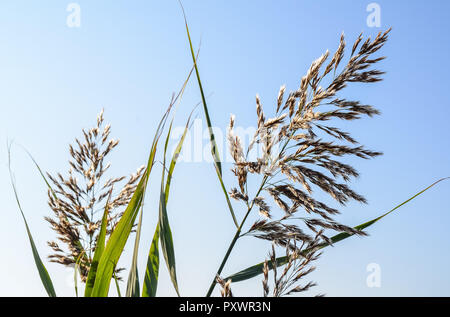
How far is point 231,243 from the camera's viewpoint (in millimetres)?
1316

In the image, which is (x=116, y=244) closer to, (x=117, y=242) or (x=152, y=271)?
(x=117, y=242)

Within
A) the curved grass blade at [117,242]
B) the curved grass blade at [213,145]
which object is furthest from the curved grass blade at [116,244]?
the curved grass blade at [213,145]

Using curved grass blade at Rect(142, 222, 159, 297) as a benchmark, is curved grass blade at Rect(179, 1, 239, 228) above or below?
above

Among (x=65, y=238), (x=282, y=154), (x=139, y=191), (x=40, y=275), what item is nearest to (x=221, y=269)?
(x=139, y=191)

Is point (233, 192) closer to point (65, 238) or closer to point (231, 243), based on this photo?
point (231, 243)

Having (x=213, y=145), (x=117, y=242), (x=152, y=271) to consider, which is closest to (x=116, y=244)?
(x=117, y=242)

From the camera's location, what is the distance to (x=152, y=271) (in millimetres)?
1376

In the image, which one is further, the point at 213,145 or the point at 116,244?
the point at 213,145

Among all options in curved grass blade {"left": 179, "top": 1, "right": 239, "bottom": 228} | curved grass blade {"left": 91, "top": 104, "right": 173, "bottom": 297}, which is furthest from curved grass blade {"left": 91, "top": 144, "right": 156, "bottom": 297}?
curved grass blade {"left": 179, "top": 1, "right": 239, "bottom": 228}

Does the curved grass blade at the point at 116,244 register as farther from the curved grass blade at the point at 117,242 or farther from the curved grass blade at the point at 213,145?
the curved grass blade at the point at 213,145

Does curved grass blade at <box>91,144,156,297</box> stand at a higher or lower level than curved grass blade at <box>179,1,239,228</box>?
lower

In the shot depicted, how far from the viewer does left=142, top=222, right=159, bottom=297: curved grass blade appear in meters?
1.31

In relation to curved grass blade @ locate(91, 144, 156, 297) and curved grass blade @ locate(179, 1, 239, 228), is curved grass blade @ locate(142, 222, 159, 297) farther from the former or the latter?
curved grass blade @ locate(179, 1, 239, 228)
